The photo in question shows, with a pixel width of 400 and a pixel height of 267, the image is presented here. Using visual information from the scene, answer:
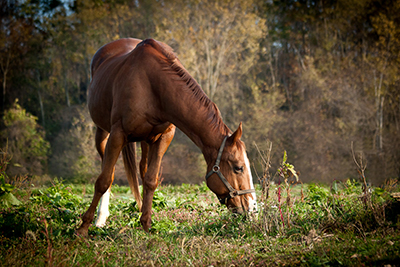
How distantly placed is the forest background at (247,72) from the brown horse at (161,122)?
358 inches

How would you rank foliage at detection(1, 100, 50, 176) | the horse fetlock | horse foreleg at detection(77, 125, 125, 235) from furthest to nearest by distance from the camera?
Answer: foliage at detection(1, 100, 50, 176), the horse fetlock, horse foreleg at detection(77, 125, 125, 235)

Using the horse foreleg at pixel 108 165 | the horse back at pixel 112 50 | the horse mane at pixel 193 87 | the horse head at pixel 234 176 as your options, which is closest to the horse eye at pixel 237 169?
the horse head at pixel 234 176

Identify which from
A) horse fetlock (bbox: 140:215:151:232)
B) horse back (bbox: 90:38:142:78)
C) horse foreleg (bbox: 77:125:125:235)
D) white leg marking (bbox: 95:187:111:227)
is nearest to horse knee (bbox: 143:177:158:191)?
horse fetlock (bbox: 140:215:151:232)

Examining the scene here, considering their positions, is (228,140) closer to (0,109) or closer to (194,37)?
(194,37)

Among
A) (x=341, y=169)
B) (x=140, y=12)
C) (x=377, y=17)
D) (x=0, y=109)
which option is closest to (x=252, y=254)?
(x=341, y=169)

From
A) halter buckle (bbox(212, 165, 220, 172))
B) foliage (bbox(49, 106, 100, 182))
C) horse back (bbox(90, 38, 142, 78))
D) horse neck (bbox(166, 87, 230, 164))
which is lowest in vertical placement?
foliage (bbox(49, 106, 100, 182))

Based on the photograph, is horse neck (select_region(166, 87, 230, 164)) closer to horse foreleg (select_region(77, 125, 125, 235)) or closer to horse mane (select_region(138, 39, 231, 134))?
horse mane (select_region(138, 39, 231, 134))

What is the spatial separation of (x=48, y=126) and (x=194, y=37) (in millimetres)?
10009

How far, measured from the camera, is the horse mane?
11.1ft

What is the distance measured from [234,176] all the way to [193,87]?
102cm

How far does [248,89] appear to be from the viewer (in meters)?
18.1

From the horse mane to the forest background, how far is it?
30.1ft

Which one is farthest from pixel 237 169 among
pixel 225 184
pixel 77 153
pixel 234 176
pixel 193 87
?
pixel 77 153

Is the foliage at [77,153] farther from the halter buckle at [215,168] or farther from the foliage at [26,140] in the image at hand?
the halter buckle at [215,168]
